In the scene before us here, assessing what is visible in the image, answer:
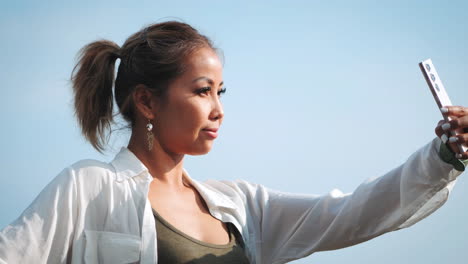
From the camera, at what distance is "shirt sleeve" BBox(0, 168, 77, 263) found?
256 cm

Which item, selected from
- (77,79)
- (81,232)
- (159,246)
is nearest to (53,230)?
(81,232)

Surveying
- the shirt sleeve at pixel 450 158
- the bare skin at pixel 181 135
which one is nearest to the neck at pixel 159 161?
the bare skin at pixel 181 135

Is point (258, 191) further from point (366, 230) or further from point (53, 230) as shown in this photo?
point (53, 230)

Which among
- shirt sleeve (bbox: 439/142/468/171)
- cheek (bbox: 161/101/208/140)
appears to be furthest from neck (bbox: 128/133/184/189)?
shirt sleeve (bbox: 439/142/468/171)

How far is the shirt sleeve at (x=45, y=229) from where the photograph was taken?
256 centimetres

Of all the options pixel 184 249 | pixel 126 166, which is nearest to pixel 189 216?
pixel 184 249

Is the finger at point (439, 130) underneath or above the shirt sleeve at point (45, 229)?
underneath

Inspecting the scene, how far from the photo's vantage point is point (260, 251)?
324cm

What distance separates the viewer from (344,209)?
2986 mm

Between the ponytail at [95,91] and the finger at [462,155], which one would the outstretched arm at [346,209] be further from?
the ponytail at [95,91]

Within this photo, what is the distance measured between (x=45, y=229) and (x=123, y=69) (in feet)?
2.89

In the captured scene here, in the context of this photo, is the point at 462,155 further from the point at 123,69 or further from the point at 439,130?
the point at 123,69

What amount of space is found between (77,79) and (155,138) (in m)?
0.50

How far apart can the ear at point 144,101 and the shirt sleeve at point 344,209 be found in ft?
2.02
